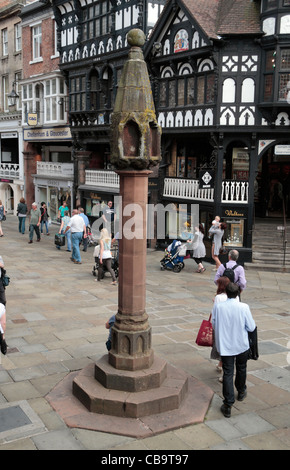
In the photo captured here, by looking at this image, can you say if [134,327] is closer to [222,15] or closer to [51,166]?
[222,15]

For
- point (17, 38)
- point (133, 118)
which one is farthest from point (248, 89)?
point (17, 38)

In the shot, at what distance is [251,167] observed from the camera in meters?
17.2

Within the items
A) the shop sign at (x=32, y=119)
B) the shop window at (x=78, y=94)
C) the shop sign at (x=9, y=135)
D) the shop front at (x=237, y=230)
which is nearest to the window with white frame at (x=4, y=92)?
the shop sign at (x=9, y=135)

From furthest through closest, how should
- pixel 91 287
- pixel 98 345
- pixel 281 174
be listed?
pixel 281 174 < pixel 91 287 < pixel 98 345

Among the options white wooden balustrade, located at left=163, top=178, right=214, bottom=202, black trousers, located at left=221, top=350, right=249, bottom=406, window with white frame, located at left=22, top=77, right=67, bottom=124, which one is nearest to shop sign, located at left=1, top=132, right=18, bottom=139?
window with white frame, located at left=22, top=77, right=67, bottom=124

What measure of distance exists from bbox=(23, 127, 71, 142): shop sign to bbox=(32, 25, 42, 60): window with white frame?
4.27 metres

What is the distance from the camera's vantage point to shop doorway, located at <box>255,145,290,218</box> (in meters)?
21.3

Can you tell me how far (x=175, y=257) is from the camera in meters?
15.9

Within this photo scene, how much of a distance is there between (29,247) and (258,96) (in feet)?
35.2

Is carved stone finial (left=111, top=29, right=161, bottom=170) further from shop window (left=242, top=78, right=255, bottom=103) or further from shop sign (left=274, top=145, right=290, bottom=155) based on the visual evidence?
shop sign (left=274, top=145, right=290, bottom=155)

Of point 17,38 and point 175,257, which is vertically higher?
point 17,38

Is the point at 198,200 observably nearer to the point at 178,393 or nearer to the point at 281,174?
the point at 281,174

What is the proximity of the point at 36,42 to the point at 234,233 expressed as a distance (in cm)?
1868
